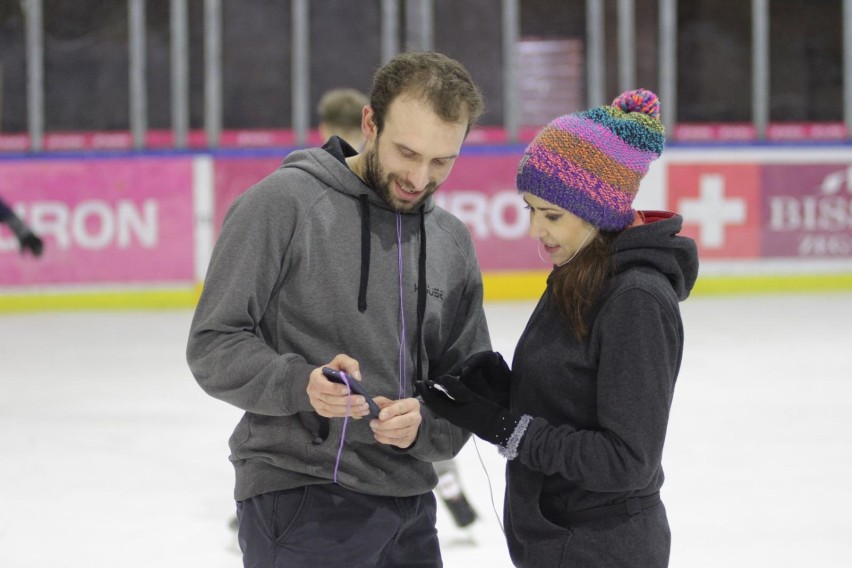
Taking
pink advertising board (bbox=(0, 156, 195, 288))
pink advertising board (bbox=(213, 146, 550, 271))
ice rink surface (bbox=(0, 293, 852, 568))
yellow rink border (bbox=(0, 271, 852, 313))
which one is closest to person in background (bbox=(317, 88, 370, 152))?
ice rink surface (bbox=(0, 293, 852, 568))

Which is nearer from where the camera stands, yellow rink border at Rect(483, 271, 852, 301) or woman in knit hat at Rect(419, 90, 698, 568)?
woman in knit hat at Rect(419, 90, 698, 568)

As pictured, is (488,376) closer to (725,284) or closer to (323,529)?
(323,529)

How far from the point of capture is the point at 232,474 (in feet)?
13.4

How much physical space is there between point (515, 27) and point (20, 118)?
4.55m

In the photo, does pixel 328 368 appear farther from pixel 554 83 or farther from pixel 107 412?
pixel 554 83

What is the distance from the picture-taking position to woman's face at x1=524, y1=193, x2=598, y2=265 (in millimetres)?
1685

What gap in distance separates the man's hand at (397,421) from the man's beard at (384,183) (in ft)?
1.02

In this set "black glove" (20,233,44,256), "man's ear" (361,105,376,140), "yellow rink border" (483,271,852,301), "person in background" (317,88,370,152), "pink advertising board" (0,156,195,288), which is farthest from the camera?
"yellow rink border" (483,271,852,301)

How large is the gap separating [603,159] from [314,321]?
50cm

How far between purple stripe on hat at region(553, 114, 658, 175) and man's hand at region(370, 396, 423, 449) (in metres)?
0.46

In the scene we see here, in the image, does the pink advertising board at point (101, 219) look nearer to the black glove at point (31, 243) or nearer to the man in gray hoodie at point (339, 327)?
the black glove at point (31, 243)

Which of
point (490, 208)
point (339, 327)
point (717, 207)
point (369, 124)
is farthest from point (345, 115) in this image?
point (717, 207)

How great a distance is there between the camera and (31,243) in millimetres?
5586

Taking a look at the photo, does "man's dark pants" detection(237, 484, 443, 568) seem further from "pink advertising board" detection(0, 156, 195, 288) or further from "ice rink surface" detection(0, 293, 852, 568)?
"pink advertising board" detection(0, 156, 195, 288)
